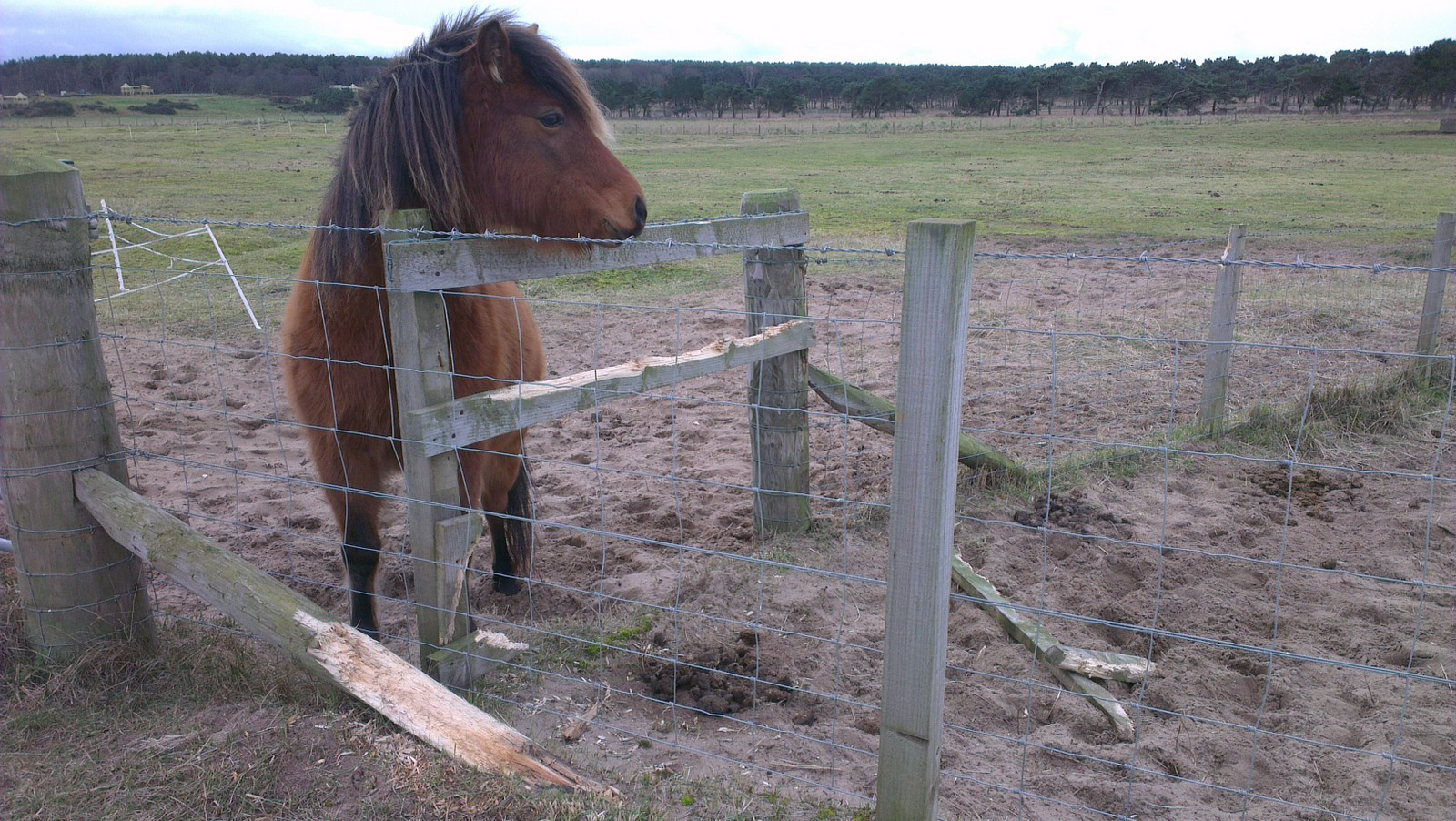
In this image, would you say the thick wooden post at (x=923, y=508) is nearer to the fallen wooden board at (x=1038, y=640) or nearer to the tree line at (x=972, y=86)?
the fallen wooden board at (x=1038, y=640)

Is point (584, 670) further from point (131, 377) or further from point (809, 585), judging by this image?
point (131, 377)

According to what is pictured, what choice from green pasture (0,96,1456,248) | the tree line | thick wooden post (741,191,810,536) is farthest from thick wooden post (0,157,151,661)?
the tree line

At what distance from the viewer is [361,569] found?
11.4ft

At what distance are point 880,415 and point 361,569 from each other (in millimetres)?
2525

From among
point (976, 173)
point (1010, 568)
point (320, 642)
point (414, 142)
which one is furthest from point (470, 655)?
point (976, 173)

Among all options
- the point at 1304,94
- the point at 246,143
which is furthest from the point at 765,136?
the point at 1304,94

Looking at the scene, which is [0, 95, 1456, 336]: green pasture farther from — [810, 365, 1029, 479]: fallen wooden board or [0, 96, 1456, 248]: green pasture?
[810, 365, 1029, 479]: fallen wooden board

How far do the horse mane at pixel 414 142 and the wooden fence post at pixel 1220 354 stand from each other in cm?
449

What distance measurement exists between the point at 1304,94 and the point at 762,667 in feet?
245

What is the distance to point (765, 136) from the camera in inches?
1912

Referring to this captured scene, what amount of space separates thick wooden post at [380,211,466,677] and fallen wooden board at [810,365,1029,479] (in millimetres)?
2134

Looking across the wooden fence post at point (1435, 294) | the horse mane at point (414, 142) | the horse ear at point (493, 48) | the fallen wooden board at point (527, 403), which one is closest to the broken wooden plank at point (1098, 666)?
the fallen wooden board at point (527, 403)

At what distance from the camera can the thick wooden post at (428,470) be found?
2.64 metres

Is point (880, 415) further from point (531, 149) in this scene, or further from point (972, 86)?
point (972, 86)
